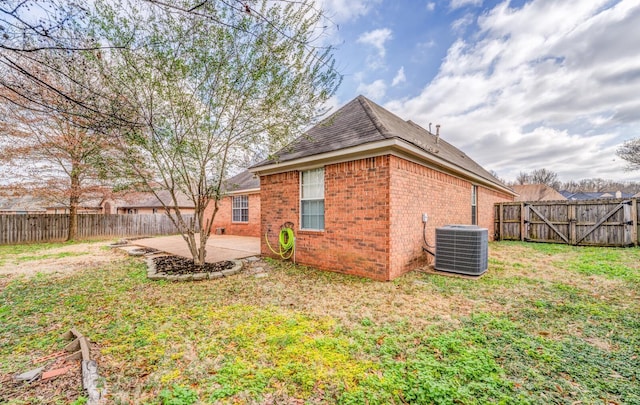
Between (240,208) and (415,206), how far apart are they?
1165cm

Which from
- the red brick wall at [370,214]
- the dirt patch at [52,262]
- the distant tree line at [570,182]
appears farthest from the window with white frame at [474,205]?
the distant tree line at [570,182]

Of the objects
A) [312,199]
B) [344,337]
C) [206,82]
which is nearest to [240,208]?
[312,199]

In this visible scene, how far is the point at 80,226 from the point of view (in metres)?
13.6

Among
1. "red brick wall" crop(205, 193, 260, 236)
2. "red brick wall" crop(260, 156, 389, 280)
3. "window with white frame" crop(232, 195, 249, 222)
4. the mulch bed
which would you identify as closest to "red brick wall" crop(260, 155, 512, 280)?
"red brick wall" crop(260, 156, 389, 280)

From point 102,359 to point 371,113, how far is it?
6.88m

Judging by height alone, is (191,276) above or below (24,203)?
below

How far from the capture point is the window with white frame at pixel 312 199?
662 cm

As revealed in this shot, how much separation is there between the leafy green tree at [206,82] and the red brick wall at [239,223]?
23.9ft

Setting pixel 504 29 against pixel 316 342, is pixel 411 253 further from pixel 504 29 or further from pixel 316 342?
pixel 504 29

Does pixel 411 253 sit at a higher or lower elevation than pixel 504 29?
lower

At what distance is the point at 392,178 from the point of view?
533 cm

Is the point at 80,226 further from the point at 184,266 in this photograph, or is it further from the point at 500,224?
the point at 500,224

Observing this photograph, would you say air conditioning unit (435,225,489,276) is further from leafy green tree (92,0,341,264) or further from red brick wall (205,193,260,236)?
red brick wall (205,193,260,236)

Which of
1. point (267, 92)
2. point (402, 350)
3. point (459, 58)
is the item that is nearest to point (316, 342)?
point (402, 350)
